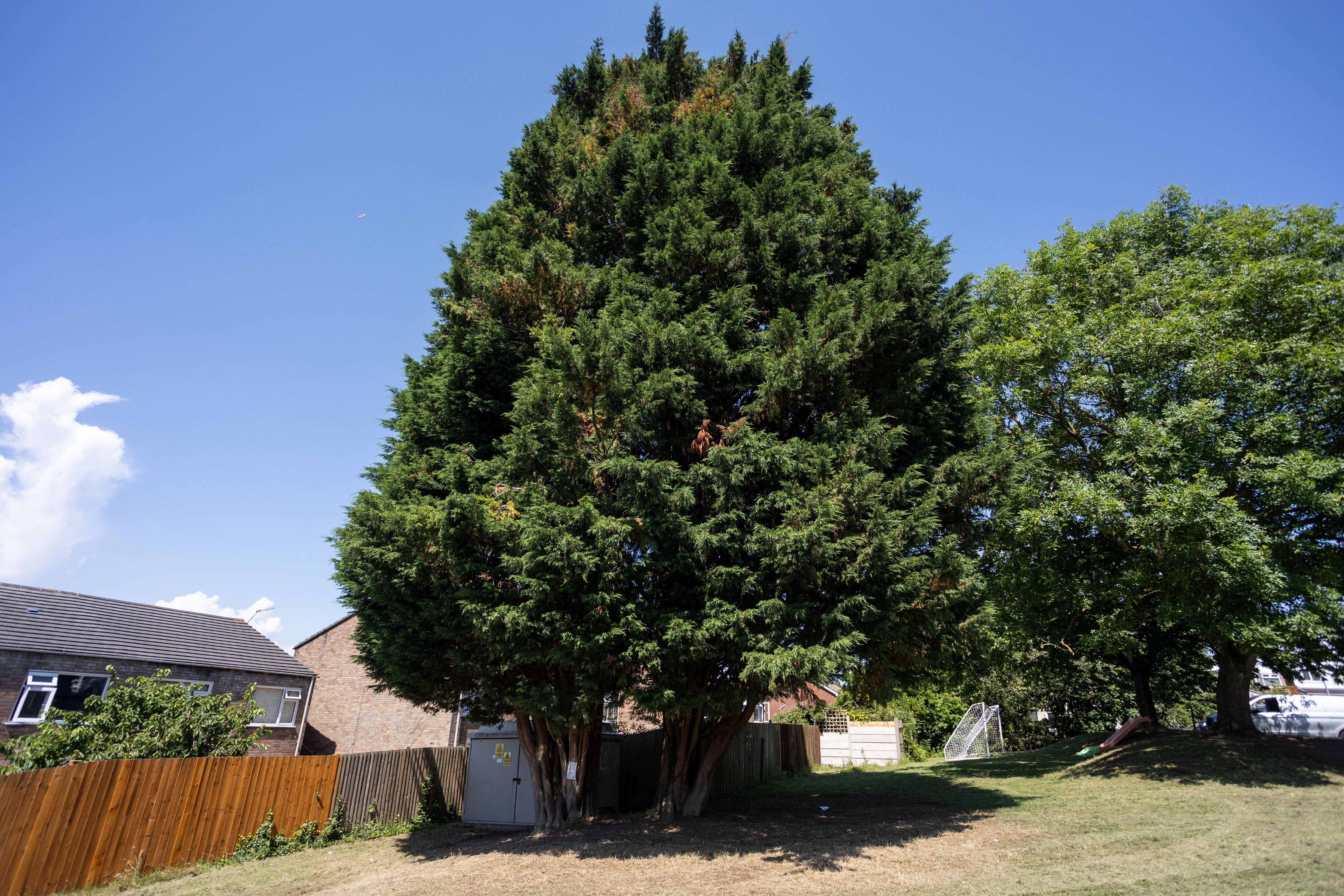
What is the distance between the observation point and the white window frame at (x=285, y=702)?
22.8 metres

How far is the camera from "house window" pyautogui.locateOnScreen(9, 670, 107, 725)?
701 inches

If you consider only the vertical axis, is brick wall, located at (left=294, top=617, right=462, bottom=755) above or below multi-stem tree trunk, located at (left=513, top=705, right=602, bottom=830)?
above

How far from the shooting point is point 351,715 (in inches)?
1012

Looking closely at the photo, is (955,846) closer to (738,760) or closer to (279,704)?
(738,760)

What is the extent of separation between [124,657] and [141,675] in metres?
1.59

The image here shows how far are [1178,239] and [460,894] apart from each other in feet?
71.8

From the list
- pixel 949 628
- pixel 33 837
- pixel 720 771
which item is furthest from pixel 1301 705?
pixel 33 837

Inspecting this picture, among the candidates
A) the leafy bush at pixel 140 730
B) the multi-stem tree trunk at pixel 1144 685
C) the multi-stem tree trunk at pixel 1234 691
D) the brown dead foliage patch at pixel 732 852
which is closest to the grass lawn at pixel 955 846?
the brown dead foliage patch at pixel 732 852

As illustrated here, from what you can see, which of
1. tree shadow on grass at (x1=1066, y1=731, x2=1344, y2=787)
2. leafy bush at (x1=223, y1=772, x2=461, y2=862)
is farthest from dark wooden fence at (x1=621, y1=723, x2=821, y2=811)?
tree shadow on grass at (x1=1066, y1=731, x2=1344, y2=787)

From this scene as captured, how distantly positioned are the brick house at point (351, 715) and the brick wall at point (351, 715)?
0.02 m

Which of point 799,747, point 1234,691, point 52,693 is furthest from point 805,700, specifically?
point 52,693

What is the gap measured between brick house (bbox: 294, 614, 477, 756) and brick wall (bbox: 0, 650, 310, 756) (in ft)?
5.99

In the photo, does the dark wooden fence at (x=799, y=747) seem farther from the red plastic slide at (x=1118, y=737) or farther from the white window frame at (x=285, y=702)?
the white window frame at (x=285, y=702)

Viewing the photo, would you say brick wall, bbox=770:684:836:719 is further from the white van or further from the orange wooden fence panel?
the white van
